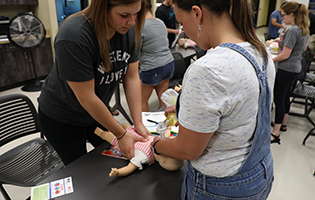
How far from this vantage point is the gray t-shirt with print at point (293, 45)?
266cm

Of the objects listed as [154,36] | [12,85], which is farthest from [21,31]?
[154,36]

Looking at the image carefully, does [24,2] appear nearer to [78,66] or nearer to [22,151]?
[22,151]

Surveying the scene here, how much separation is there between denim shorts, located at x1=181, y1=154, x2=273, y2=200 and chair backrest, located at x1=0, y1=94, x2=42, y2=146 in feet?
4.79

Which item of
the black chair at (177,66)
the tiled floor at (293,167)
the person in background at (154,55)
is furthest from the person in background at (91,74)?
the black chair at (177,66)

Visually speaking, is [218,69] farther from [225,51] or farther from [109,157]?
[109,157]

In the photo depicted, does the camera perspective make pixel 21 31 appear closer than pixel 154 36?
No

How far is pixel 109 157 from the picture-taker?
1.22m

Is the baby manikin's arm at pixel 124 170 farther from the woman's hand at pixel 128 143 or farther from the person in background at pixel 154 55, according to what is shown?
the person in background at pixel 154 55

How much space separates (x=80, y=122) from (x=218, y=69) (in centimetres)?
94

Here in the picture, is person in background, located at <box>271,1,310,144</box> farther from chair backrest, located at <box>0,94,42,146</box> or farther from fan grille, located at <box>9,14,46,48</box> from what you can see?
fan grille, located at <box>9,14,46,48</box>

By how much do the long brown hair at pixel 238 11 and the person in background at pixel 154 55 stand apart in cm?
185

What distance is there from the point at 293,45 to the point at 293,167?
134cm

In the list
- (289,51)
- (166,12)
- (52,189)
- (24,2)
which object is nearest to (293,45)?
(289,51)

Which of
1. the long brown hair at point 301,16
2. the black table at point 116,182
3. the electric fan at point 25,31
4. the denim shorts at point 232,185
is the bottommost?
the black table at point 116,182
